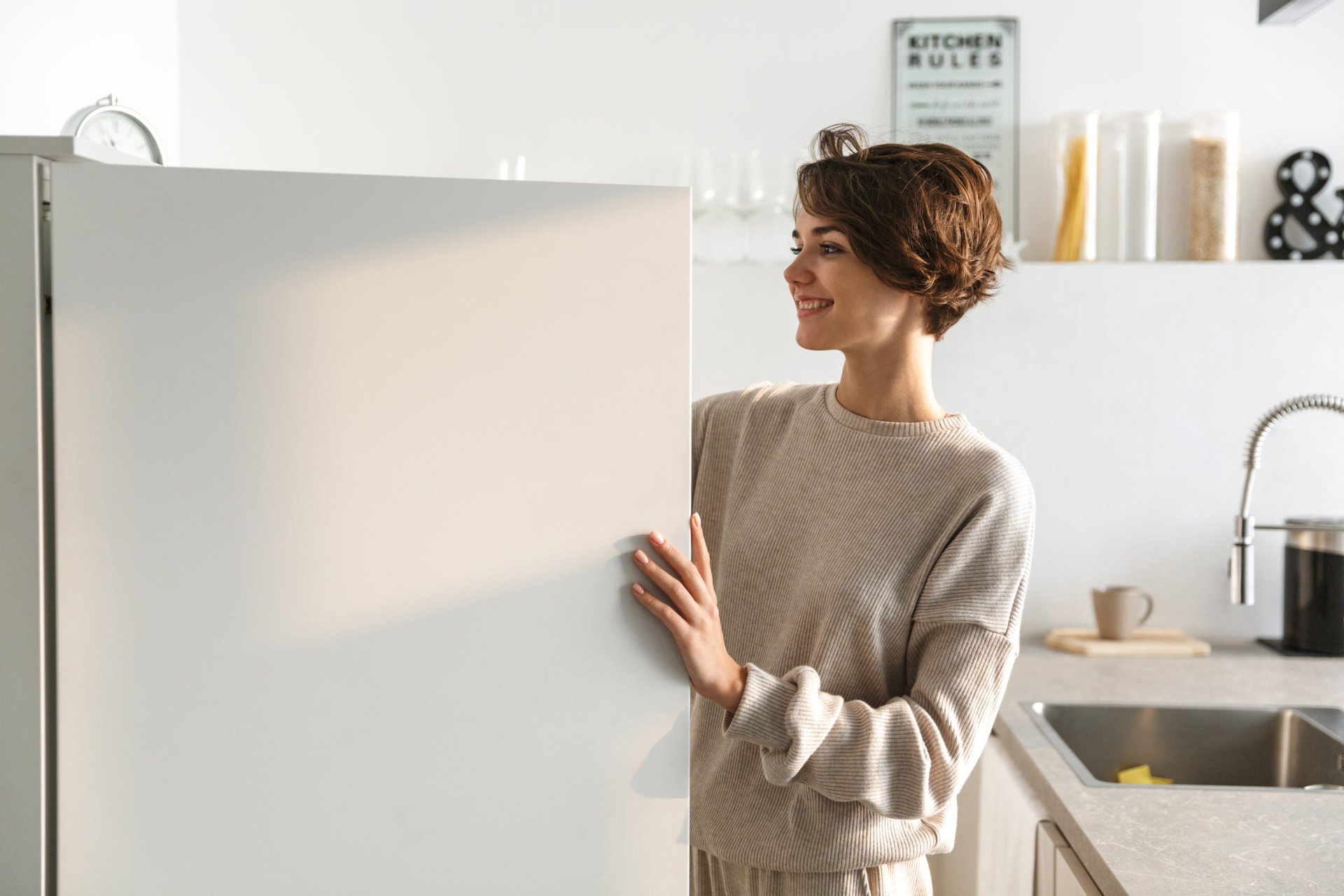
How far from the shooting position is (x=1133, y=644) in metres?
2.20

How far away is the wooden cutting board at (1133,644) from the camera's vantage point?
2.18m

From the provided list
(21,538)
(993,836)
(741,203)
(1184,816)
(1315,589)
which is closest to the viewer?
(21,538)

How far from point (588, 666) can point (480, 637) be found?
0.27ft

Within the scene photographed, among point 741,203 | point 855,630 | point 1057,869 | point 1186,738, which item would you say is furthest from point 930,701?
point 741,203

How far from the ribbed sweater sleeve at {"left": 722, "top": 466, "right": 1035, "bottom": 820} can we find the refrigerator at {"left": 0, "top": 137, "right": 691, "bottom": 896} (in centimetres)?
19

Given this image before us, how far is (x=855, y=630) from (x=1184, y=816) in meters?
0.61

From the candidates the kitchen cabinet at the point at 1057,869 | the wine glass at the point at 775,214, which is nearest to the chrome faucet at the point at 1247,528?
the kitchen cabinet at the point at 1057,869

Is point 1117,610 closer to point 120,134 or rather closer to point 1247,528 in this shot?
point 1247,528

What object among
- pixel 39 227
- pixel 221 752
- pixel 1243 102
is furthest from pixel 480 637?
pixel 1243 102

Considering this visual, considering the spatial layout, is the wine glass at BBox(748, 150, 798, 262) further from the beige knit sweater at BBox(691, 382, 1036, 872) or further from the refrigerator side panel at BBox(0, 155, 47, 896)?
the refrigerator side panel at BBox(0, 155, 47, 896)

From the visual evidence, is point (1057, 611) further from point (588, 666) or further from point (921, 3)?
point (588, 666)

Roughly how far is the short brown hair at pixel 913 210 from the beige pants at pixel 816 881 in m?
0.59

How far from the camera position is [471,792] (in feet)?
2.59

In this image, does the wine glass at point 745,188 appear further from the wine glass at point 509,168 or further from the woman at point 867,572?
the woman at point 867,572
